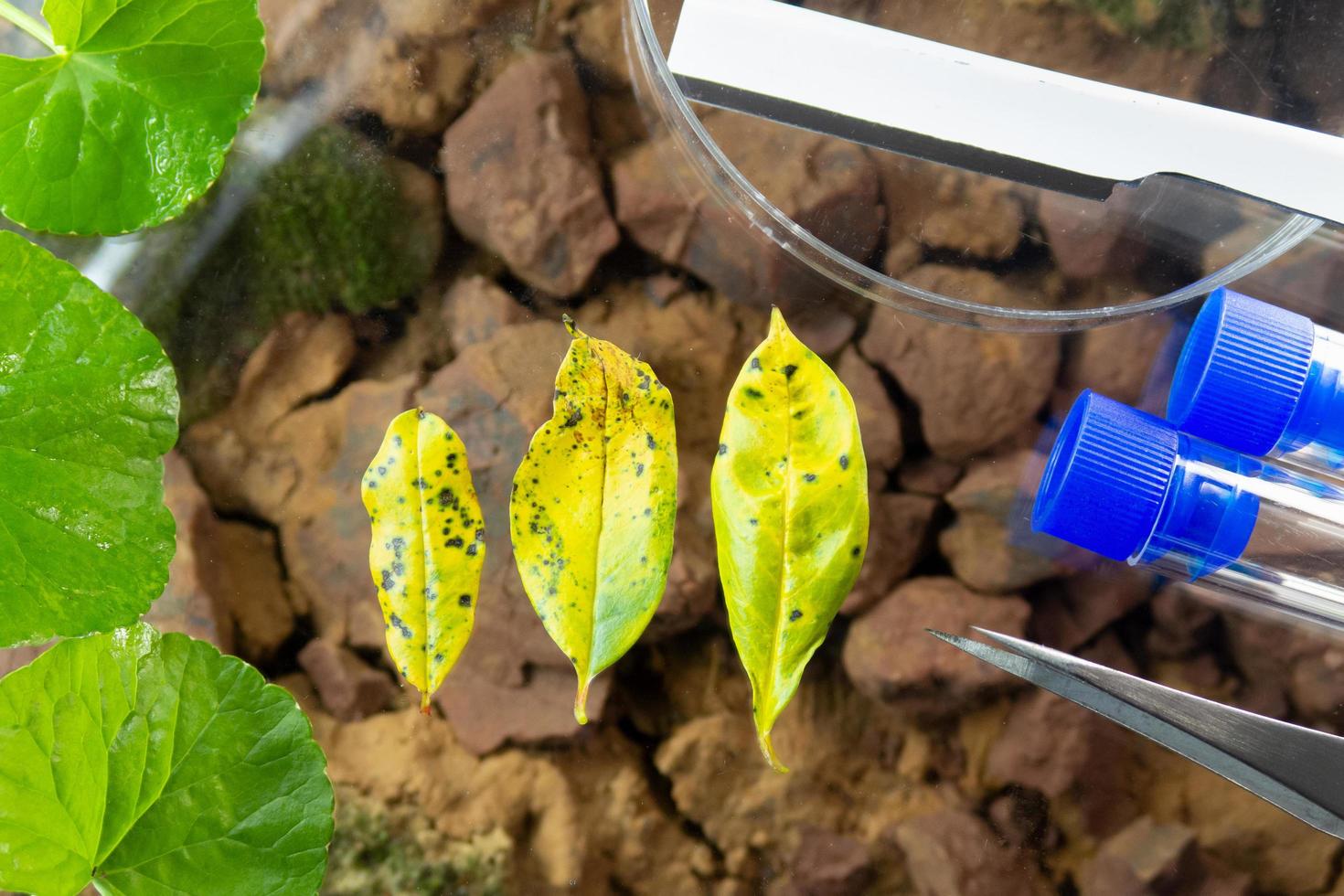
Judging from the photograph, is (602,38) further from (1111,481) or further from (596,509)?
(1111,481)

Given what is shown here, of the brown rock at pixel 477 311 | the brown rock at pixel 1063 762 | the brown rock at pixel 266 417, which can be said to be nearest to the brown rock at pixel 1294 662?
the brown rock at pixel 1063 762

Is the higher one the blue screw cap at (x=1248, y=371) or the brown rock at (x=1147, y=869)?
the blue screw cap at (x=1248, y=371)

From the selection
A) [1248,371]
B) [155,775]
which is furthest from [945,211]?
[155,775]

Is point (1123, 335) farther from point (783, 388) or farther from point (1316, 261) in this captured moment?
point (783, 388)

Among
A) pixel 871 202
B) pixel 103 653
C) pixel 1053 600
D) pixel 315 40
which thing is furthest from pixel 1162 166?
pixel 103 653

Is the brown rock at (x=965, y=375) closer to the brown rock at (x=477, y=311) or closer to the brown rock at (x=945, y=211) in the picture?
the brown rock at (x=945, y=211)
